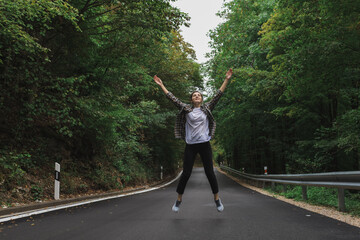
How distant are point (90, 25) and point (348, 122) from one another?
374 inches

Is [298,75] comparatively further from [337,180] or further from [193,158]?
[193,158]

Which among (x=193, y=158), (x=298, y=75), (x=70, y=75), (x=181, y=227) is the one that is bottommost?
(x=181, y=227)

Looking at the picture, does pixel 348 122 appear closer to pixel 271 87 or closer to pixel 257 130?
pixel 271 87

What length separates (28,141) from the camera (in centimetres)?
911

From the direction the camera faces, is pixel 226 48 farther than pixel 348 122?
Yes

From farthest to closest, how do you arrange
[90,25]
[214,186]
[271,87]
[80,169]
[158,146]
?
[158,146], [271,87], [80,169], [90,25], [214,186]

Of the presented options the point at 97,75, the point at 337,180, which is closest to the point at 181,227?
the point at 337,180

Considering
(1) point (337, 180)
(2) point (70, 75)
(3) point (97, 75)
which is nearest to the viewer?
(1) point (337, 180)

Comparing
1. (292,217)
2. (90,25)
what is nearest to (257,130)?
(90,25)

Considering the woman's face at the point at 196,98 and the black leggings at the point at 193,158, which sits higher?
the woman's face at the point at 196,98

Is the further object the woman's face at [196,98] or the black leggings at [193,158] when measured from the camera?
the woman's face at [196,98]

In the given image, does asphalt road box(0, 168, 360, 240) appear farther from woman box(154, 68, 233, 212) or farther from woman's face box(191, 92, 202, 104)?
woman's face box(191, 92, 202, 104)

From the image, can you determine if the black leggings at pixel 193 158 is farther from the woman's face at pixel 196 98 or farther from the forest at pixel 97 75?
the forest at pixel 97 75

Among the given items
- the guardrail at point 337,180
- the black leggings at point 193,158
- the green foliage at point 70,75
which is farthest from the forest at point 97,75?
the black leggings at point 193,158
